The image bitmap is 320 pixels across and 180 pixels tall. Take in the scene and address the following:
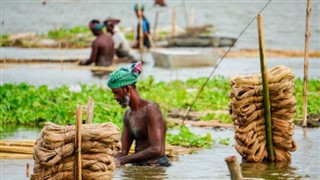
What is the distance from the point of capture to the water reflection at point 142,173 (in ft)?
33.5

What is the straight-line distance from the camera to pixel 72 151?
24.9 ft

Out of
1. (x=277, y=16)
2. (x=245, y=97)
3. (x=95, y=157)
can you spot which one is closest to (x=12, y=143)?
(x=245, y=97)

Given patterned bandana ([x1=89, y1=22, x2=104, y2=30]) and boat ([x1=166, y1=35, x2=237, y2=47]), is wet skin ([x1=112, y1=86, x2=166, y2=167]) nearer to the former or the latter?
patterned bandana ([x1=89, y1=22, x2=104, y2=30])

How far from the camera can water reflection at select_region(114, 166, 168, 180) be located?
10207 mm

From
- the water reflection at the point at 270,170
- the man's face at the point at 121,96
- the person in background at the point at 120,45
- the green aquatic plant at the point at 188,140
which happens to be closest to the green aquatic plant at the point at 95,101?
the green aquatic plant at the point at 188,140

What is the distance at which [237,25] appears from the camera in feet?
144

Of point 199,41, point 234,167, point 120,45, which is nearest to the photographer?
point 234,167

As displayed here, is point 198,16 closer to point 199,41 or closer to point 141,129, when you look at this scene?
point 199,41

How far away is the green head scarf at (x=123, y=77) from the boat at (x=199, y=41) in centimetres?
2239

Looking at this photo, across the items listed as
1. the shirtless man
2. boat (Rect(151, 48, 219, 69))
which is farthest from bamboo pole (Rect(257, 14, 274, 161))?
boat (Rect(151, 48, 219, 69))

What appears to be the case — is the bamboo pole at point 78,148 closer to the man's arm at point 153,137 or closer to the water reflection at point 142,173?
the man's arm at point 153,137

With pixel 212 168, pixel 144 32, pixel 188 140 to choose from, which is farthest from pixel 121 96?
pixel 144 32

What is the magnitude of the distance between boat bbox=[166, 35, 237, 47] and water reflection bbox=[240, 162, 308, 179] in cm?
2115

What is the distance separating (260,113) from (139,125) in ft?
4.98
